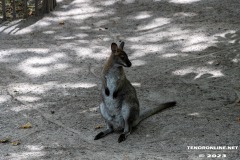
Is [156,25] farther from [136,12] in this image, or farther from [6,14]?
[6,14]

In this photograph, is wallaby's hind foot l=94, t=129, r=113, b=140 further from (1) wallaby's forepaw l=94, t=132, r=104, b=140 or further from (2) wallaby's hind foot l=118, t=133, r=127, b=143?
(2) wallaby's hind foot l=118, t=133, r=127, b=143

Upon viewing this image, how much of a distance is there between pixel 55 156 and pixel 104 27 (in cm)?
498

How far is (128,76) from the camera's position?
27.4ft

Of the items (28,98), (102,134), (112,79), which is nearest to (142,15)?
(28,98)

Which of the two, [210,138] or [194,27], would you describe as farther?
[194,27]

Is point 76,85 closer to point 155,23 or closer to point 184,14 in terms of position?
point 155,23

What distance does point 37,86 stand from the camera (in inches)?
312

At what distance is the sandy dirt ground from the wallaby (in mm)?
156

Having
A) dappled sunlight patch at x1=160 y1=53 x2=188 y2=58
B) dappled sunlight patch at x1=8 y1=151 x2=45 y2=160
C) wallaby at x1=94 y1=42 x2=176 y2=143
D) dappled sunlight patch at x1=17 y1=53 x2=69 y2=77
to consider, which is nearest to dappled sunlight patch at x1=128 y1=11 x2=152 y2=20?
dappled sunlight patch at x1=160 y1=53 x2=188 y2=58

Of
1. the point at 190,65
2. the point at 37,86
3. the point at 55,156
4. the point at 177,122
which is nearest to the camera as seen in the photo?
the point at 55,156

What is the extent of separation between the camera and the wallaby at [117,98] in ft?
20.9

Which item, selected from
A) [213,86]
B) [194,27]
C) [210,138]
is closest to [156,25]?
[194,27]

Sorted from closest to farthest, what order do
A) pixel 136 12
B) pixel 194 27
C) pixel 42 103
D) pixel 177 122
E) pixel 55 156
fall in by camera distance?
pixel 55 156
pixel 177 122
pixel 42 103
pixel 194 27
pixel 136 12

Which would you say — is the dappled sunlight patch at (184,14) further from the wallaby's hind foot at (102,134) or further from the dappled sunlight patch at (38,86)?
the wallaby's hind foot at (102,134)
